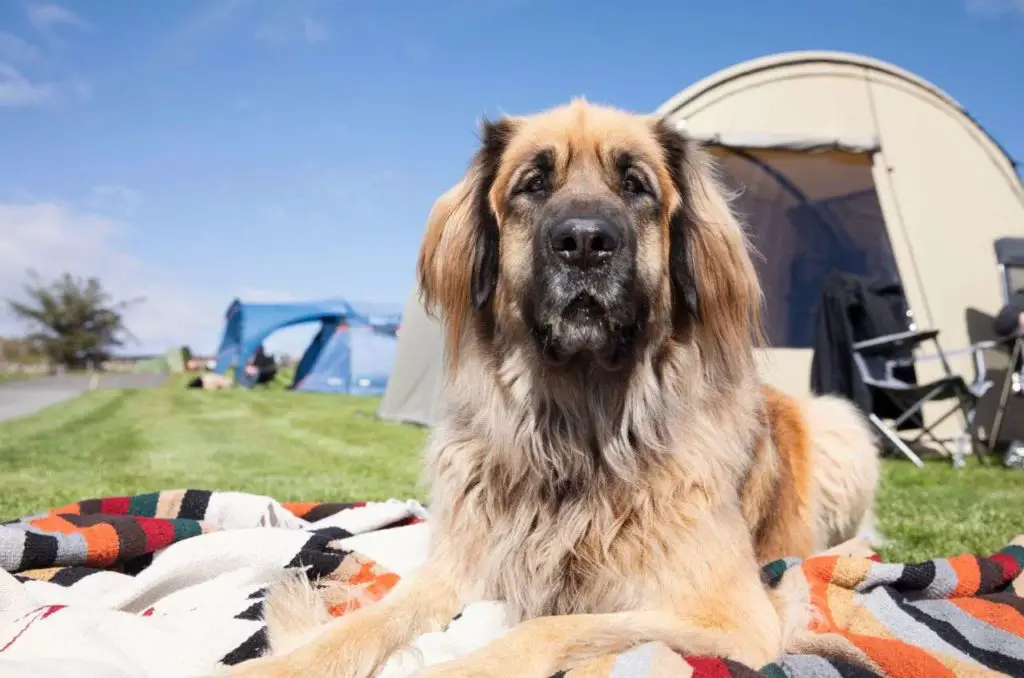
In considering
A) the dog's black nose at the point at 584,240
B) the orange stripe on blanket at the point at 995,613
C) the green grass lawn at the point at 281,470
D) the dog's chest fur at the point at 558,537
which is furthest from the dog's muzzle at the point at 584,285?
the green grass lawn at the point at 281,470

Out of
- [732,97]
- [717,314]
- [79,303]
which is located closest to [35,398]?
[732,97]

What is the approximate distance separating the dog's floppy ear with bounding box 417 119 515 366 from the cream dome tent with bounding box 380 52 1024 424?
16.3 feet

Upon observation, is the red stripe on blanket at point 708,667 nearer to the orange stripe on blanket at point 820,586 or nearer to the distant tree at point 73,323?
the orange stripe on blanket at point 820,586

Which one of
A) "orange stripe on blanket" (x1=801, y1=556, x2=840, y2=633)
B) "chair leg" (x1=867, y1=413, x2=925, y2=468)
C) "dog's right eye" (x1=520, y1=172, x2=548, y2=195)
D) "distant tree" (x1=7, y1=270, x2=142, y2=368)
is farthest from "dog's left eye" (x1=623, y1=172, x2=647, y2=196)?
"distant tree" (x1=7, y1=270, x2=142, y2=368)

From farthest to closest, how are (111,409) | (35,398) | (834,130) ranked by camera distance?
(35,398), (111,409), (834,130)

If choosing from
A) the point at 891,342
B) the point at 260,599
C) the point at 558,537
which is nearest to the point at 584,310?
the point at 558,537

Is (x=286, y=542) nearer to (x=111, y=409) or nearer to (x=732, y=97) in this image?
(x=732, y=97)

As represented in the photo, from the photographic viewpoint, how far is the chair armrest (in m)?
6.73

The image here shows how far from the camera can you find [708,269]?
8.39ft

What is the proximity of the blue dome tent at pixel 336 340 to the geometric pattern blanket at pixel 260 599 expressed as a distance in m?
17.4

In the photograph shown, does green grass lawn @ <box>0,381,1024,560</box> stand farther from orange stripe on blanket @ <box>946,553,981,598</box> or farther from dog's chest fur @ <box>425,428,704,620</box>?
dog's chest fur @ <box>425,428,704,620</box>

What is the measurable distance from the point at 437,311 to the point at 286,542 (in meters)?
1.00

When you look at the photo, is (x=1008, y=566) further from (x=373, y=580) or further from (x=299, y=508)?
(x=299, y=508)

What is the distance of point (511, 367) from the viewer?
8.11ft
